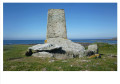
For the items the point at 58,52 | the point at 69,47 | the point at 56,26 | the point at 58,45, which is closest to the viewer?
the point at 58,52

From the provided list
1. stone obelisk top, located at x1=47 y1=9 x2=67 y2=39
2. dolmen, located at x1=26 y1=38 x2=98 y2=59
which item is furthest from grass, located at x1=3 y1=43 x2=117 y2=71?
stone obelisk top, located at x1=47 y1=9 x2=67 y2=39

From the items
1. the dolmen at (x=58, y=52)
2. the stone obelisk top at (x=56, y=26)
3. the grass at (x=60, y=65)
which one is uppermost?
the stone obelisk top at (x=56, y=26)

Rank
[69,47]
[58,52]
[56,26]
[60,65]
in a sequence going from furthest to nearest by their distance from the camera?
[56,26]
[69,47]
[58,52]
[60,65]

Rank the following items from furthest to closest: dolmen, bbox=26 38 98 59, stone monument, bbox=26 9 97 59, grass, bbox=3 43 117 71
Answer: stone monument, bbox=26 9 97 59, dolmen, bbox=26 38 98 59, grass, bbox=3 43 117 71

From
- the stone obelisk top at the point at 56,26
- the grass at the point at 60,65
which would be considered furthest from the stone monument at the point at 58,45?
the grass at the point at 60,65

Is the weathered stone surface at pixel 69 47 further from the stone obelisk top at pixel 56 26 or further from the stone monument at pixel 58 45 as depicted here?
the stone obelisk top at pixel 56 26

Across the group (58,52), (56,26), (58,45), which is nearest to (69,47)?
(58,45)

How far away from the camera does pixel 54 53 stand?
1298 centimetres

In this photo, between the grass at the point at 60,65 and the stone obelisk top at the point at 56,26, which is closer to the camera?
the grass at the point at 60,65

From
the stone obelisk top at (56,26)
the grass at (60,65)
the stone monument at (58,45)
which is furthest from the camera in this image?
the stone obelisk top at (56,26)

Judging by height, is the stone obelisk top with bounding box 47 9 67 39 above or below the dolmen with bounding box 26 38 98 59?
above

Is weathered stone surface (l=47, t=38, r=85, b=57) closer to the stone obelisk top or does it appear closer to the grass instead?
the stone obelisk top

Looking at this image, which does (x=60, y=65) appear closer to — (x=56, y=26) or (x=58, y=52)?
(x=58, y=52)

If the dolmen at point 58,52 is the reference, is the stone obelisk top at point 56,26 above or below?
above
